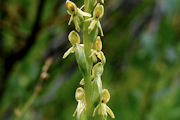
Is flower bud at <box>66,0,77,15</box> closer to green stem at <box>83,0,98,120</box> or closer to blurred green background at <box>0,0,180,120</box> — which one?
green stem at <box>83,0,98,120</box>

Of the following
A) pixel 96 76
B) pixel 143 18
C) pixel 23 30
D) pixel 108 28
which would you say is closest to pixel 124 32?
pixel 143 18

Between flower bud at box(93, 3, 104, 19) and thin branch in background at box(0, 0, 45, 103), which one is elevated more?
thin branch in background at box(0, 0, 45, 103)

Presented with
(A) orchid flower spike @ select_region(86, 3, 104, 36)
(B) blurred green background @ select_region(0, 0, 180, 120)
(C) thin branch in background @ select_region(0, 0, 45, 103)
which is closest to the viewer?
(A) orchid flower spike @ select_region(86, 3, 104, 36)

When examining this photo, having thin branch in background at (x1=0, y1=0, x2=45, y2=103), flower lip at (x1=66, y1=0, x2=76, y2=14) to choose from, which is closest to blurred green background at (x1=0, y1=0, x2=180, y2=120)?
thin branch in background at (x1=0, y1=0, x2=45, y2=103)

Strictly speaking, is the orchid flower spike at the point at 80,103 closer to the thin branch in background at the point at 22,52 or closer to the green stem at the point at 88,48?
the green stem at the point at 88,48

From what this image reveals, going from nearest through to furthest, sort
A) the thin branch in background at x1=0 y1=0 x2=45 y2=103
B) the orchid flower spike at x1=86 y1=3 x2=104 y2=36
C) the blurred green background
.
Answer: the orchid flower spike at x1=86 y1=3 x2=104 y2=36 < the thin branch in background at x1=0 y1=0 x2=45 y2=103 < the blurred green background

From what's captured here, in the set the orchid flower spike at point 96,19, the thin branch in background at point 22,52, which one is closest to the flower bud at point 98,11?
the orchid flower spike at point 96,19

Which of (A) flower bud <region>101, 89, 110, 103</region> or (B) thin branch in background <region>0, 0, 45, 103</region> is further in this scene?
(B) thin branch in background <region>0, 0, 45, 103</region>

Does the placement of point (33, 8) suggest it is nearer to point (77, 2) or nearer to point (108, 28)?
point (77, 2)
